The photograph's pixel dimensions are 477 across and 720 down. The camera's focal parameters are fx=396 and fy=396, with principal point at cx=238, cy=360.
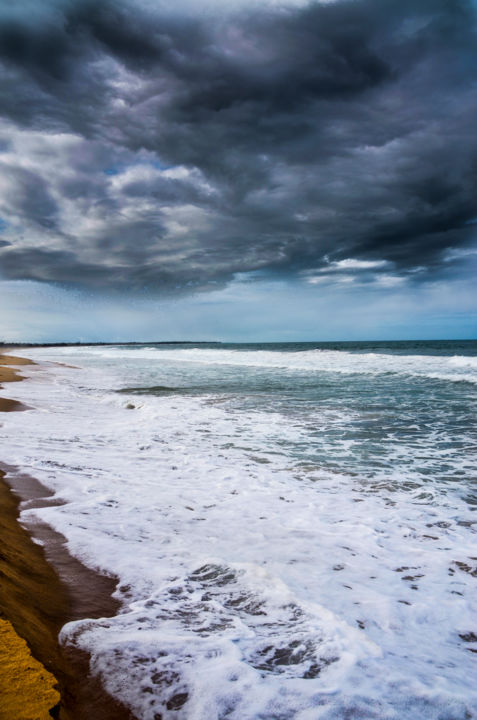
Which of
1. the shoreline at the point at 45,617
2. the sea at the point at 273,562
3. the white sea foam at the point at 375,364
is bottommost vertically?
the sea at the point at 273,562

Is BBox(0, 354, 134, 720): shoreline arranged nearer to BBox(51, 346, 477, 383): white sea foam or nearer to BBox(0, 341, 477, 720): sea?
BBox(0, 341, 477, 720): sea

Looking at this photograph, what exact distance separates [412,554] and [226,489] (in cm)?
239

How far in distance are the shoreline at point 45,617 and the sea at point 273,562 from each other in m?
0.12

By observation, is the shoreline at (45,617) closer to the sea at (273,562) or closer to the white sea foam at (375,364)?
the sea at (273,562)

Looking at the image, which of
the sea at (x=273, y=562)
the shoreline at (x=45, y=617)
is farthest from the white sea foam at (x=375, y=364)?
the shoreline at (x=45, y=617)

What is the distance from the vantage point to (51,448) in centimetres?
675

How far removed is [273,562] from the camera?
3.47 metres

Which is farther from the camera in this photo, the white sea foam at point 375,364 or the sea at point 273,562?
the white sea foam at point 375,364

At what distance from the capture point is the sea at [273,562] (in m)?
2.12

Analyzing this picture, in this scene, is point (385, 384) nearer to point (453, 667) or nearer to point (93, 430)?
point (93, 430)

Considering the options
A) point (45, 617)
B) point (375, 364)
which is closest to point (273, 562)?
point (45, 617)

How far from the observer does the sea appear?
212cm

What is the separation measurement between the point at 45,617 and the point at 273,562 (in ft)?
6.03

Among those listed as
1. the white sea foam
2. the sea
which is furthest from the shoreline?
the white sea foam
